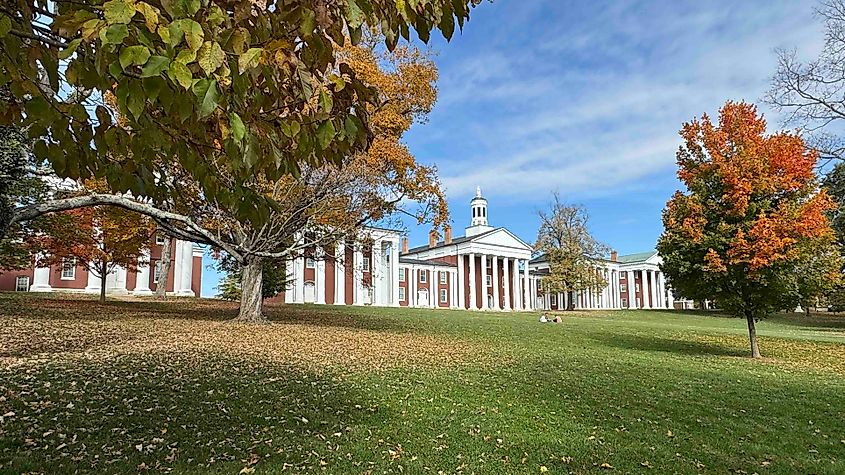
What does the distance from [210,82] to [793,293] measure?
16.4 metres

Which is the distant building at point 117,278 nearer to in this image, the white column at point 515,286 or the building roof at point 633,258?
the white column at point 515,286

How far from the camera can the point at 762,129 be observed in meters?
14.6

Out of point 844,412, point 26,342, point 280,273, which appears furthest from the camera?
point 280,273

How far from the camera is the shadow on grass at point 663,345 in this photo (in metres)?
16.8

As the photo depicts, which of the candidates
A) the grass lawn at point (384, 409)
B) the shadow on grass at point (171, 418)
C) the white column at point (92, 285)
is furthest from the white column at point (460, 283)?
the shadow on grass at point (171, 418)

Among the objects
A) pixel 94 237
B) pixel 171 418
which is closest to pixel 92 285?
pixel 94 237

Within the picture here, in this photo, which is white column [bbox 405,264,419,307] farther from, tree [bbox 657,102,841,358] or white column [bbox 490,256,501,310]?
tree [bbox 657,102,841,358]

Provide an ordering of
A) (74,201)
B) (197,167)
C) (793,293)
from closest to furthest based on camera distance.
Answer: (197,167)
(74,201)
(793,293)

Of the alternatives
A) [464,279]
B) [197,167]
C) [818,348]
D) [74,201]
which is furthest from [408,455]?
[464,279]

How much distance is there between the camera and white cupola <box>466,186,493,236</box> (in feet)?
225

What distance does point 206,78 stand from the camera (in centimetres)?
175

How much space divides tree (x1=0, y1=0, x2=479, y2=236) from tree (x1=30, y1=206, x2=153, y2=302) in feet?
52.9

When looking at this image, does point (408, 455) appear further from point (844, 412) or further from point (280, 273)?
point (280, 273)

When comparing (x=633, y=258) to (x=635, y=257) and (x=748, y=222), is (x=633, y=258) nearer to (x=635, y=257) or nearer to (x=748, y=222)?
(x=635, y=257)
